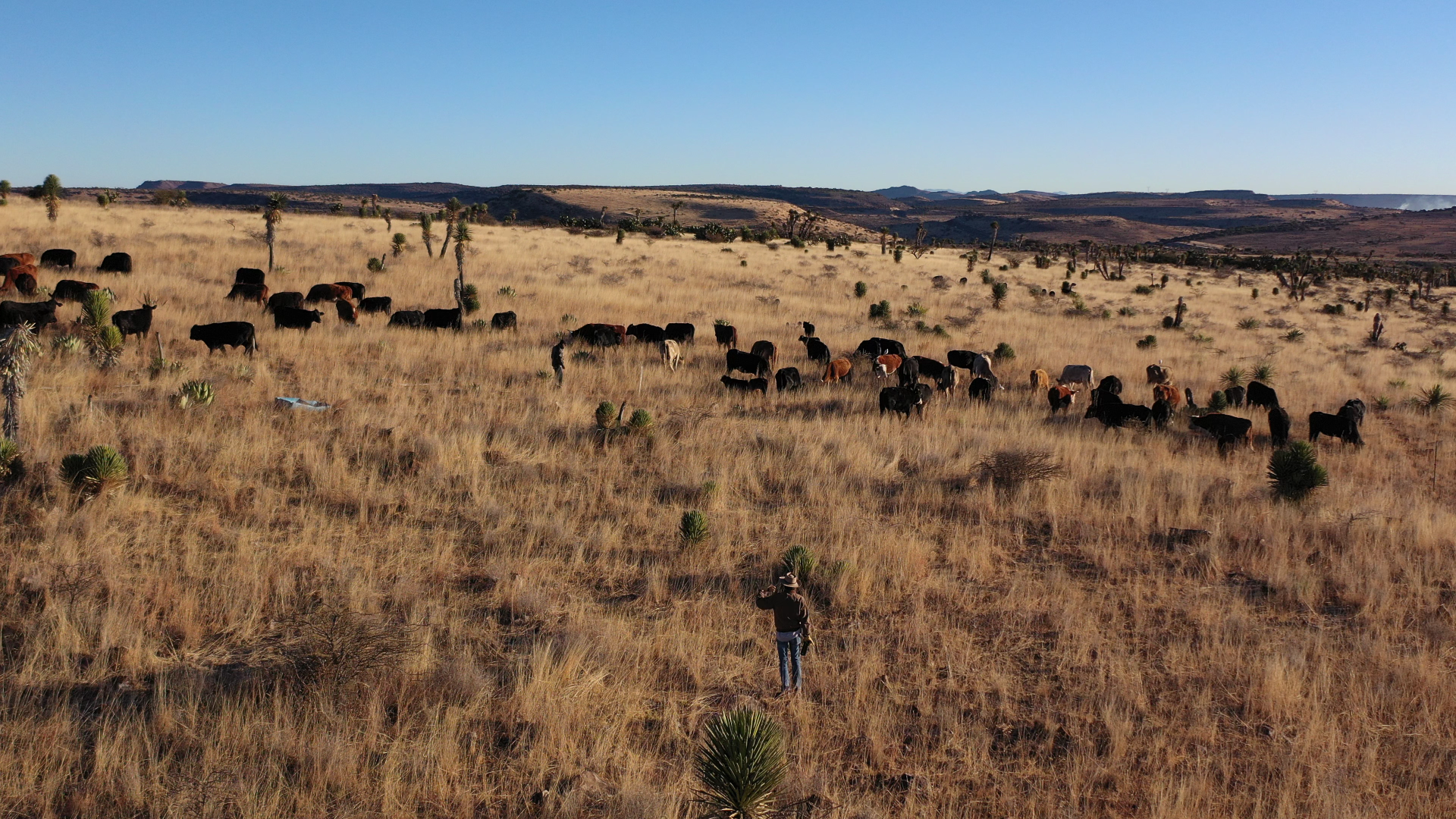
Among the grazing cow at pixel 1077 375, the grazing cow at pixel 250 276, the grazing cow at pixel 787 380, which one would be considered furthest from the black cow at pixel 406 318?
the grazing cow at pixel 1077 375

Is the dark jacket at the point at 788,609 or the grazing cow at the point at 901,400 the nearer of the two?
the dark jacket at the point at 788,609

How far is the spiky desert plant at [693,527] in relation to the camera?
7969 millimetres

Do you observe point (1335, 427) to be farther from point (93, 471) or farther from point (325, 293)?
point (325, 293)

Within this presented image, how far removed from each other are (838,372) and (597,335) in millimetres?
5818

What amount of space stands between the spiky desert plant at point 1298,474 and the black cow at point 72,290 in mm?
23376

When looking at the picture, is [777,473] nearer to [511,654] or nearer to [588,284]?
[511,654]

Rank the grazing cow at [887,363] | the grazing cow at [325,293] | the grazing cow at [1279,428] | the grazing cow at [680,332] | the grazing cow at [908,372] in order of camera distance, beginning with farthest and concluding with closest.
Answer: the grazing cow at [325,293]
the grazing cow at [680,332]
the grazing cow at [887,363]
the grazing cow at [908,372]
the grazing cow at [1279,428]

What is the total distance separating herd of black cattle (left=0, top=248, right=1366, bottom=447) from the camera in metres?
14.3

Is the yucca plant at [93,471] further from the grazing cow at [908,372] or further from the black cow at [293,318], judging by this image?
the grazing cow at [908,372]

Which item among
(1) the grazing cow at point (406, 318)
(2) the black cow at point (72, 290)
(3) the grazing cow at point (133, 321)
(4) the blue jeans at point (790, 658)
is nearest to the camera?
(4) the blue jeans at point (790, 658)

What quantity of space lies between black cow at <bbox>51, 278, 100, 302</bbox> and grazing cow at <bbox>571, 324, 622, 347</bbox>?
11.1 m

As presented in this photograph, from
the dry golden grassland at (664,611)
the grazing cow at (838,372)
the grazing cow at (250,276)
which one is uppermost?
the grazing cow at (250,276)

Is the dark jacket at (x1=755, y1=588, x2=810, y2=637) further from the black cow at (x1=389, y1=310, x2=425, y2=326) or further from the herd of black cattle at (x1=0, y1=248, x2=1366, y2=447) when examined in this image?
the black cow at (x1=389, y1=310, x2=425, y2=326)

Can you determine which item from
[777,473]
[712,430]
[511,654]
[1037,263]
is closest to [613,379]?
[712,430]
